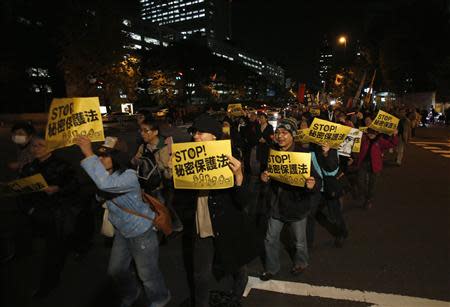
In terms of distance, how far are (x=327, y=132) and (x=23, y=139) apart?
A: 4050 mm

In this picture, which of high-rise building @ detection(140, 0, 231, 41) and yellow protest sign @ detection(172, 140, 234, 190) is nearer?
yellow protest sign @ detection(172, 140, 234, 190)

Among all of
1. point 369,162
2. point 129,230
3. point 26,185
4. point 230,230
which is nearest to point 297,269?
point 230,230

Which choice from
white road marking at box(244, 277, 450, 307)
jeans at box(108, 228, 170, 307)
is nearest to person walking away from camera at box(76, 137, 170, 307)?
jeans at box(108, 228, 170, 307)

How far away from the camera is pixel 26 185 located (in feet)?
13.1

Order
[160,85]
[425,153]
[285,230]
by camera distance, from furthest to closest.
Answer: [160,85] < [425,153] < [285,230]

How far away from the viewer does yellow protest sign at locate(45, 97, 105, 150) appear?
12.5 feet

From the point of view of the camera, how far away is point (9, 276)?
4.70 metres

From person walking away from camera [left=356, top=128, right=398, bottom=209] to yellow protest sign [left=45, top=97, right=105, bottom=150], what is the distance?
511 centimetres

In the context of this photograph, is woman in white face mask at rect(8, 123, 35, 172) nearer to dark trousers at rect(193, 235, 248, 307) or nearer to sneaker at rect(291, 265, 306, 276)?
dark trousers at rect(193, 235, 248, 307)

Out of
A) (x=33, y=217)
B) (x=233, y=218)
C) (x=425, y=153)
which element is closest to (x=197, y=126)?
(x=233, y=218)

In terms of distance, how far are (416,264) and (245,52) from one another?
18840cm

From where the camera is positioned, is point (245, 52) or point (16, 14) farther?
point (245, 52)

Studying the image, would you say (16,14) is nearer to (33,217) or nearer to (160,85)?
(160,85)

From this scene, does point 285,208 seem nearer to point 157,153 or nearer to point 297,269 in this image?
point 297,269
